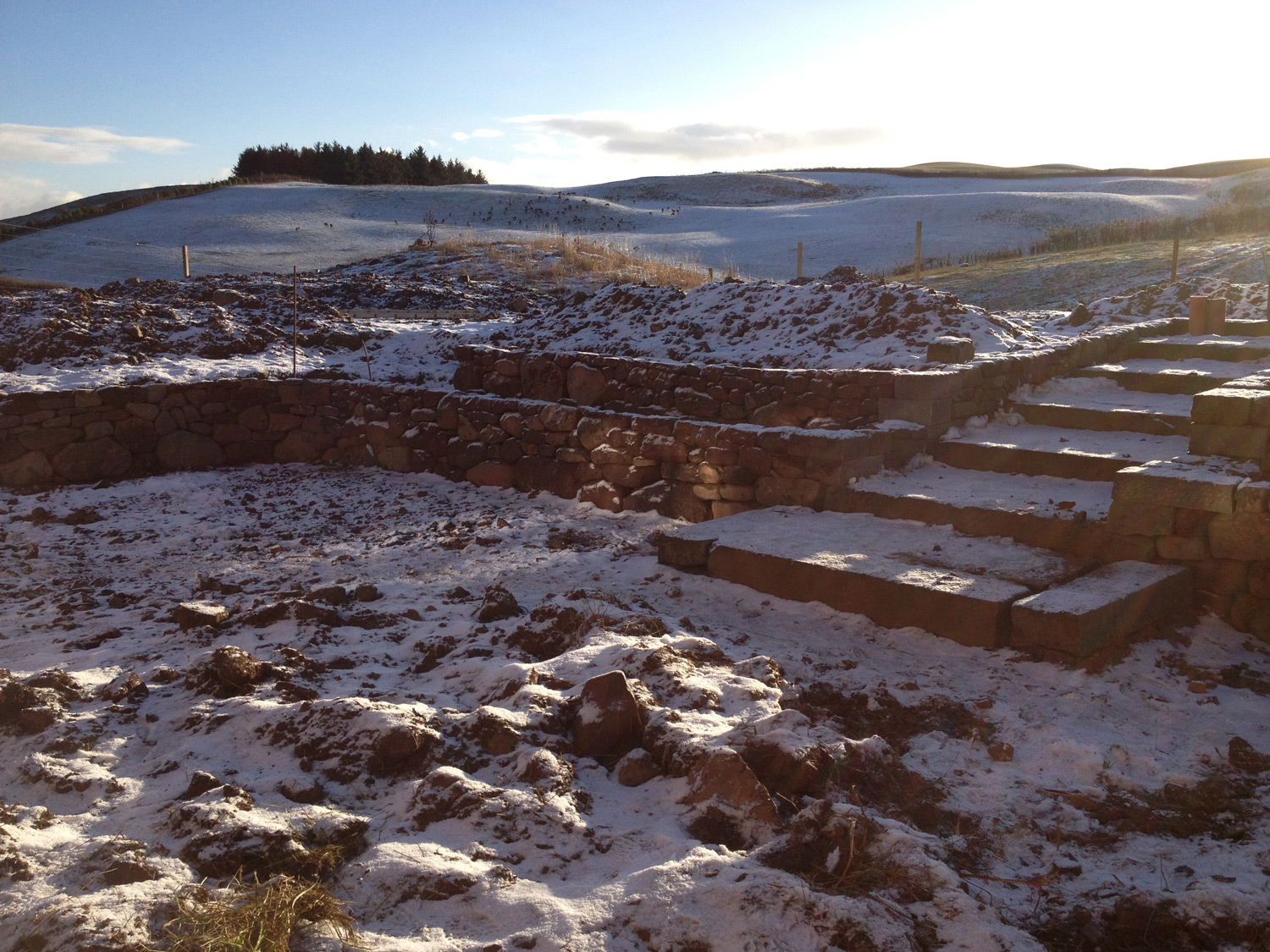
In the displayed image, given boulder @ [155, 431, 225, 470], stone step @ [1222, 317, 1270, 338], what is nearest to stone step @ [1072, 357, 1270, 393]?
stone step @ [1222, 317, 1270, 338]

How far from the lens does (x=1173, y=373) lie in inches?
305

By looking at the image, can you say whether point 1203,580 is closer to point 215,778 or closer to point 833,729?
Result: point 833,729

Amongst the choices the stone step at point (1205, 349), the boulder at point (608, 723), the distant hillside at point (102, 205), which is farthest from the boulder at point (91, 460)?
the distant hillside at point (102, 205)

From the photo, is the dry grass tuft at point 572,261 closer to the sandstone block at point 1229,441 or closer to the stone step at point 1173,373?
the stone step at point 1173,373

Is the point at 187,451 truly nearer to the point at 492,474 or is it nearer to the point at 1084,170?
the point at 492,474

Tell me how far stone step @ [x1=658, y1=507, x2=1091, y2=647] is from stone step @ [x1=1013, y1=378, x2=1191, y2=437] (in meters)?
2.20

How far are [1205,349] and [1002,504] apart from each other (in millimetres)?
4992

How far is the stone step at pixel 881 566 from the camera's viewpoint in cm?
438

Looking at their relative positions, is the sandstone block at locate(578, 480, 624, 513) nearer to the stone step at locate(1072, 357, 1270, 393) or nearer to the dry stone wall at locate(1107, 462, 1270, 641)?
the dry stone wall at locate(1107, 462, 1270, 641)

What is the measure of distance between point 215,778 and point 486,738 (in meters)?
0.88

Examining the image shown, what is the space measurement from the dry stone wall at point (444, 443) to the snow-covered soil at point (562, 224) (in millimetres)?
12833

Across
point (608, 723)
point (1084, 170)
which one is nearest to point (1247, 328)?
point (608, 723)

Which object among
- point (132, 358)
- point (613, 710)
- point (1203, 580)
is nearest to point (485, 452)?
point (132, 358)

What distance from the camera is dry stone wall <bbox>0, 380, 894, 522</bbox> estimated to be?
20.8 ft
